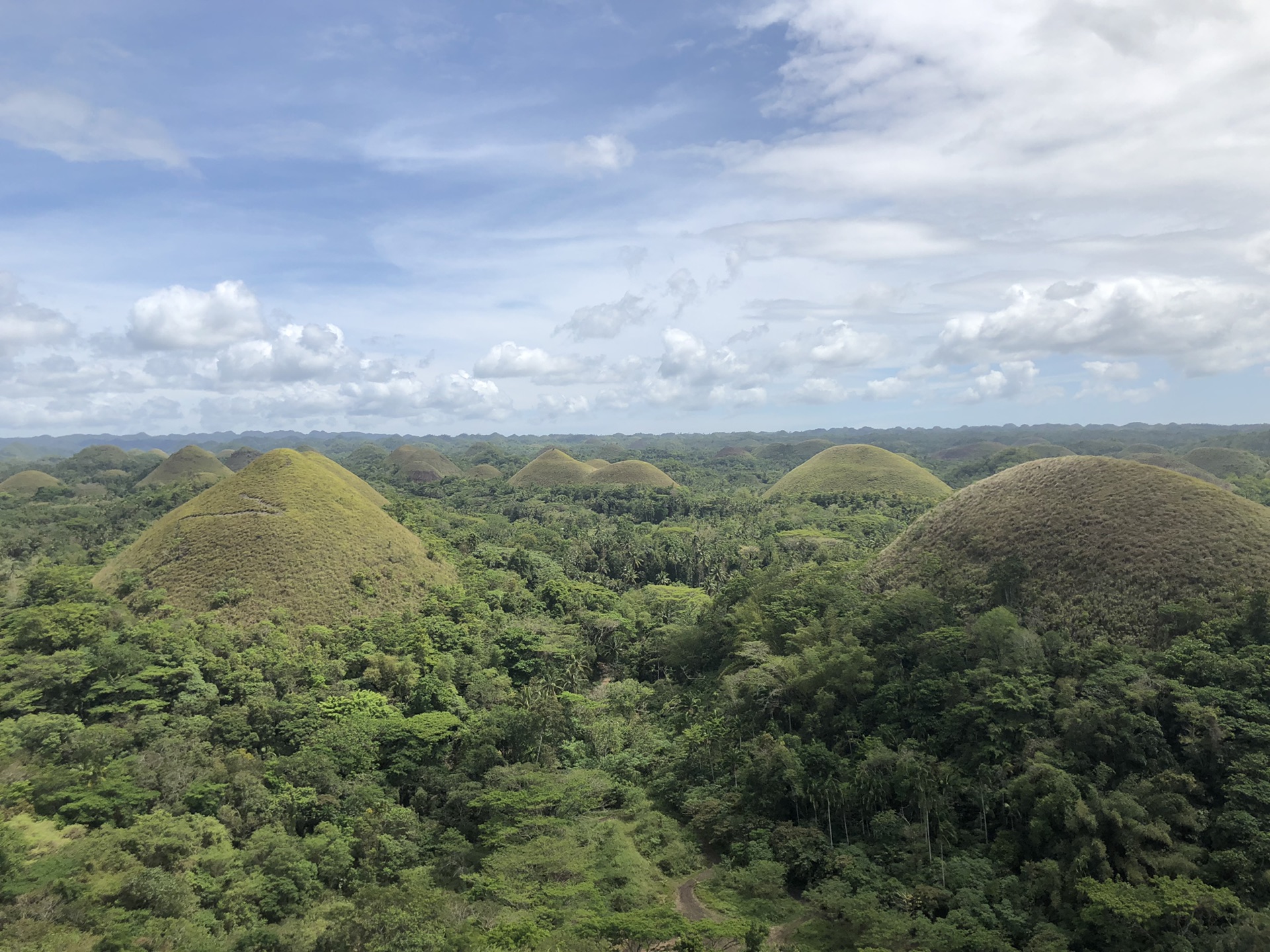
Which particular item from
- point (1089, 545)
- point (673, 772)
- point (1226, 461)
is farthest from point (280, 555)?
point (1226, 461)

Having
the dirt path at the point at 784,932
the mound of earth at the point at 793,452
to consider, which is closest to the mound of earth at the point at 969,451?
the mound of earth at the point at 793,452

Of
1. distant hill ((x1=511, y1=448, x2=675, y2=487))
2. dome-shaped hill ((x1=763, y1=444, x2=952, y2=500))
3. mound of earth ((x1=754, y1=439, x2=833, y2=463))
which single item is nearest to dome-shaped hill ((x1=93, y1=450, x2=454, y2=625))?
dome-shaped hill ((x1=763, y1=444, x2=952, y2=500))

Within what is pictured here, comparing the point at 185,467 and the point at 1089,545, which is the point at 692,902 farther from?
the point at 185,467

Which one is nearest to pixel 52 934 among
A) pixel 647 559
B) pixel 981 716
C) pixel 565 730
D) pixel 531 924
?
pixel 531 924

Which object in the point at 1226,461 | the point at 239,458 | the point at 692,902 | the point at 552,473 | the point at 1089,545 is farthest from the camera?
the point at 239,458

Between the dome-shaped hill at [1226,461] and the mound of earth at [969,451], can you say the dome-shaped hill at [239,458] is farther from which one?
the dome-shaped hill at [1226,461]

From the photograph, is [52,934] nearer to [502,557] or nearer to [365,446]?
[502,557]
